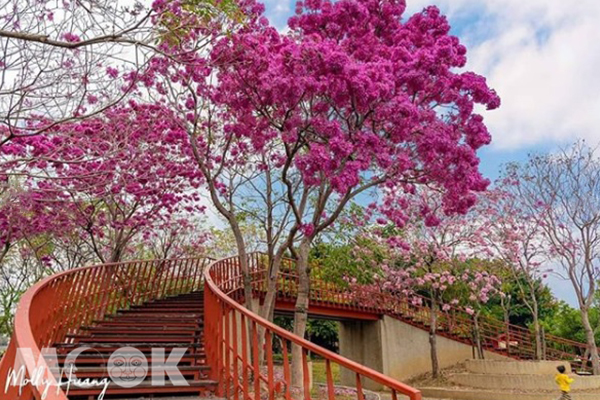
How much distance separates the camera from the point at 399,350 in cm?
1764

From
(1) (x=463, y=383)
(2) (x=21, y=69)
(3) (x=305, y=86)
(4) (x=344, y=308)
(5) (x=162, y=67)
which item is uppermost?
(5) (x=162, y=67)

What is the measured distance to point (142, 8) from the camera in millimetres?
5137

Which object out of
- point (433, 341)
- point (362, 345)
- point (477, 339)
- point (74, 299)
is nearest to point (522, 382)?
point (433, 341)

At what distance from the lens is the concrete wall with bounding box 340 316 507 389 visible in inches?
685

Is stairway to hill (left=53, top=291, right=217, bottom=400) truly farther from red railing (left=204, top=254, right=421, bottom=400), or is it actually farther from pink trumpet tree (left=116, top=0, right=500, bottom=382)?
pink trumpet tree (left=116, top=0, right=500, bottom=382)

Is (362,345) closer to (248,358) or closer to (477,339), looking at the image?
(477,339)

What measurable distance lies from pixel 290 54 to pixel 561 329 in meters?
21.9

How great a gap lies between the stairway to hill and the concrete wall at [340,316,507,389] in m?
9.87

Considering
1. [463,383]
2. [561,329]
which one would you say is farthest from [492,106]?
[561,329]

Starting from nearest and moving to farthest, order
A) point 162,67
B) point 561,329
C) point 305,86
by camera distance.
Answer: point 305,86
point 162,67
point 561,329

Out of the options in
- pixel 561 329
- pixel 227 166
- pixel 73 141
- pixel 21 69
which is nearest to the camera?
pixel 21 69

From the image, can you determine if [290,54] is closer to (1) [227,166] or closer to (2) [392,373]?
(1) [227,166]

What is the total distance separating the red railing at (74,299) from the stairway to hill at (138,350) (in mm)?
256

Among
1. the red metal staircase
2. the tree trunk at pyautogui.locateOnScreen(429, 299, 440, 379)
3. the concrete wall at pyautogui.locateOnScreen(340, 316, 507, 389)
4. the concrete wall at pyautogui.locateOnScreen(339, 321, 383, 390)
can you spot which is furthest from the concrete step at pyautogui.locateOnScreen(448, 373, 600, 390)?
the red metal staircase
